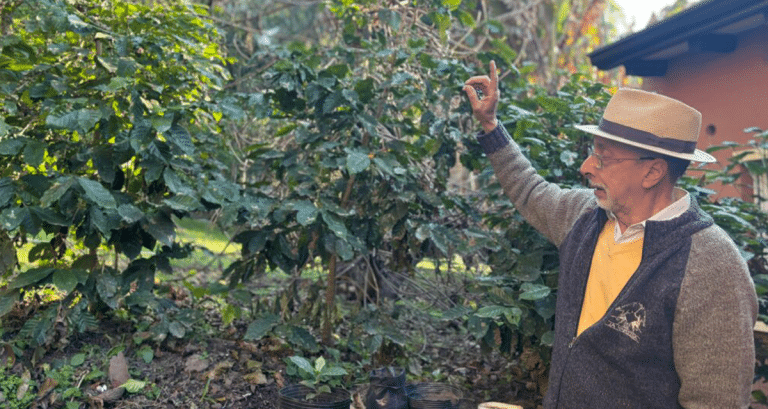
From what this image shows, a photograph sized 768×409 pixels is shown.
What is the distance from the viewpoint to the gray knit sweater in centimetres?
234

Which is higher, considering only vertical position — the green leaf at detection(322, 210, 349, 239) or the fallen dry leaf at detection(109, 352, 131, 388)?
the green leaf at detection(322, 210, 349, 239)

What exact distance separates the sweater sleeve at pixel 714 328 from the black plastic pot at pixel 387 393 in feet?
5.66

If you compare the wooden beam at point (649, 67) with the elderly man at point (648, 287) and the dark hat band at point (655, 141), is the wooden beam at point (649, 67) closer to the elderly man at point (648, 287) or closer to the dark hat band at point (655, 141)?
the elderly man at point (648, 287)

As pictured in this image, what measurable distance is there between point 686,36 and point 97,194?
199 inches

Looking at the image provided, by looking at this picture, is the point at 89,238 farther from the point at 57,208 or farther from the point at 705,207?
the point at 705,207

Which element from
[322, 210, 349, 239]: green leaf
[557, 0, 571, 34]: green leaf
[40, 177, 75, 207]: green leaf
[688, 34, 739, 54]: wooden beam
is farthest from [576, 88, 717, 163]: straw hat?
[557, 0, 571, 34]: green leaf

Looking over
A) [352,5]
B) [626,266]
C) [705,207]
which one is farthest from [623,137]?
[352,5]

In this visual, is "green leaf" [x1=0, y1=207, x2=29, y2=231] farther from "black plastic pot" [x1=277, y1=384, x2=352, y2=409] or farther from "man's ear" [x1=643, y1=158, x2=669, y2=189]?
"man's ear" [x1=643, y1=158, x2=669, y2=189]

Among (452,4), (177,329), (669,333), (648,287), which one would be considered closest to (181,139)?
(177,329)

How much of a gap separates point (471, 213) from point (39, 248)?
107 inches

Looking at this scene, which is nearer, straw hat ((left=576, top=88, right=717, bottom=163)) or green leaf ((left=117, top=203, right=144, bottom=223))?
straw hat ((left=576, top=88, right=717, bottom=163))

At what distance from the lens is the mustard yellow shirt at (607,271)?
2678 millimetres

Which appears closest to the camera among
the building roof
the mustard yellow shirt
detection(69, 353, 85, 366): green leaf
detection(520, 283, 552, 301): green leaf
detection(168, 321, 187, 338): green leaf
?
the mustard yellow shirt

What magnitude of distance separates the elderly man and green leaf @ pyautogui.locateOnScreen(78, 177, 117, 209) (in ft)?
8.01
